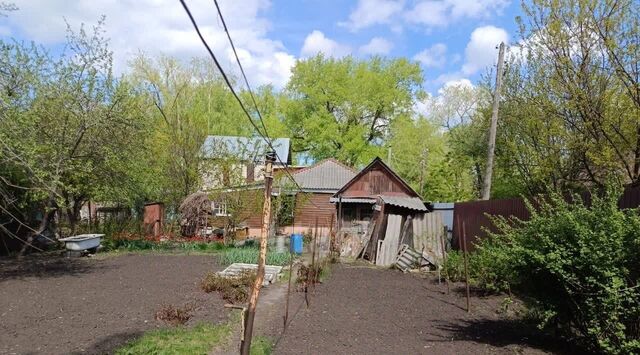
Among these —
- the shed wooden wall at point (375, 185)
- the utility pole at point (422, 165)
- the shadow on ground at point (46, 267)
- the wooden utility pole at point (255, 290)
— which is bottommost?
the shadow on ground at point (46, 267)

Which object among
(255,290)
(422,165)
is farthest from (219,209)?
(422,165)

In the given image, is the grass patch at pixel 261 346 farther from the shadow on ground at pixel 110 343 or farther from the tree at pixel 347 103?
the tree at pixel 347 103

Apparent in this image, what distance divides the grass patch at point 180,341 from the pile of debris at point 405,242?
925cm

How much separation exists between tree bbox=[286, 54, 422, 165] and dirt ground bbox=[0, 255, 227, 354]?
Answer: 27884 millimetres

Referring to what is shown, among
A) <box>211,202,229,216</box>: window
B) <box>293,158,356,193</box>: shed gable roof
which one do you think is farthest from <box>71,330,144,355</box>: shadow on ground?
<box>293,158,356,193</box>: shed gable roof

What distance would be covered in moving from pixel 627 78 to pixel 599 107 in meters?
0.86

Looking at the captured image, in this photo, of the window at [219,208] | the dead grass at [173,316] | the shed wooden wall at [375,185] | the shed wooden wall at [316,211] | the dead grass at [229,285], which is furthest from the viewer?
the shed wooden wall at [316,211]

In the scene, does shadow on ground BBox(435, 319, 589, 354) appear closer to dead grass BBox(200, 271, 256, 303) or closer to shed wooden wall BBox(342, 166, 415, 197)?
dead grass BBox(200, 271, 256, 303)

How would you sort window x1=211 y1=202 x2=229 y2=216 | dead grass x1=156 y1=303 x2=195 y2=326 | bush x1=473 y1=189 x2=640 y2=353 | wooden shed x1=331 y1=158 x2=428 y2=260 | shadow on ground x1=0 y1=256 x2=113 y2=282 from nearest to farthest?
bush x1=473 y1=189 x2=640 y2=353, dead grass x1=156 y1=303 x2=195 y2=326, shadow on ground x1=0 y1=256 x2=113 y2=282, window x1=211 y1=202 x2=229 y2=216, wooden shed x1=331 y1=158 x2=428 y2=260

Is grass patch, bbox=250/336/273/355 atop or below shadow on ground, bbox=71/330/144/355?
below

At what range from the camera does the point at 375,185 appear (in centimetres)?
2716

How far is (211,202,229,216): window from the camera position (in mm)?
20025

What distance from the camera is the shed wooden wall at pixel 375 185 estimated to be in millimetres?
26891

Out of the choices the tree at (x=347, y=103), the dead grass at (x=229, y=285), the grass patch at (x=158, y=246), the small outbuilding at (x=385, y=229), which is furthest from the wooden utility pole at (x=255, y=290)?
the tree at (x=347, y=103)
